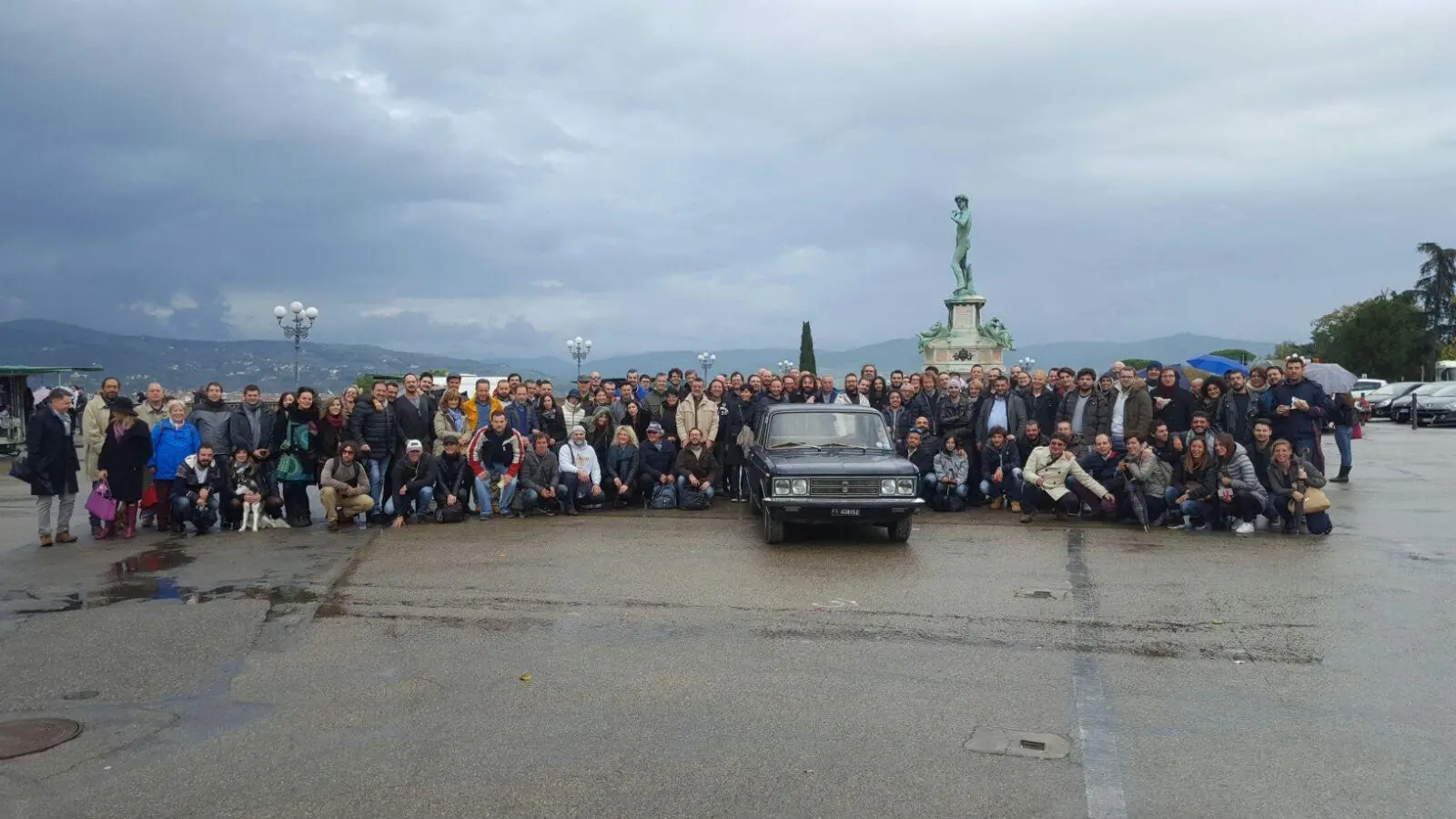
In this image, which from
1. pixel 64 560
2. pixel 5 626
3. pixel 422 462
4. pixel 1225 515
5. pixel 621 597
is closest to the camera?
pixel 5 626

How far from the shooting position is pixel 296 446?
42.9ft

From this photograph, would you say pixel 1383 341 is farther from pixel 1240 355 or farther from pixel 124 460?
pixel 124 460

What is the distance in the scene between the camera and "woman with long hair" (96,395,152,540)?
12164 millimetres

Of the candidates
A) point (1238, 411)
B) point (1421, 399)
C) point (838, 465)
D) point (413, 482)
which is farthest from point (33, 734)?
point (1421, 399)

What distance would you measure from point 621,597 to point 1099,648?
12.5 feet

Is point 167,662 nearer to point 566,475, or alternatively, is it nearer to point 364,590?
point 364,590

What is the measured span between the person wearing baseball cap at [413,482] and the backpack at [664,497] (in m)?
3.03

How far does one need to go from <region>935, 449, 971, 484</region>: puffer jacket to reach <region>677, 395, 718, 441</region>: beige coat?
3.28 meters

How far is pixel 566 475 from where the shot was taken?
46.7 ft

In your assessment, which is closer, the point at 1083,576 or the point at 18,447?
the point at 1083,576

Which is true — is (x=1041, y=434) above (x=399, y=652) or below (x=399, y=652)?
above

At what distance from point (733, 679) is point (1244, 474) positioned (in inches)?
338

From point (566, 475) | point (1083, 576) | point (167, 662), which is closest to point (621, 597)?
point (167, 662)

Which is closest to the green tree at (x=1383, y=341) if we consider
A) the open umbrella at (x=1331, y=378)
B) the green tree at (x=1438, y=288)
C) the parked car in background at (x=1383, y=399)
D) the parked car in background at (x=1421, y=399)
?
the green tree at (x=1438, y=288)
